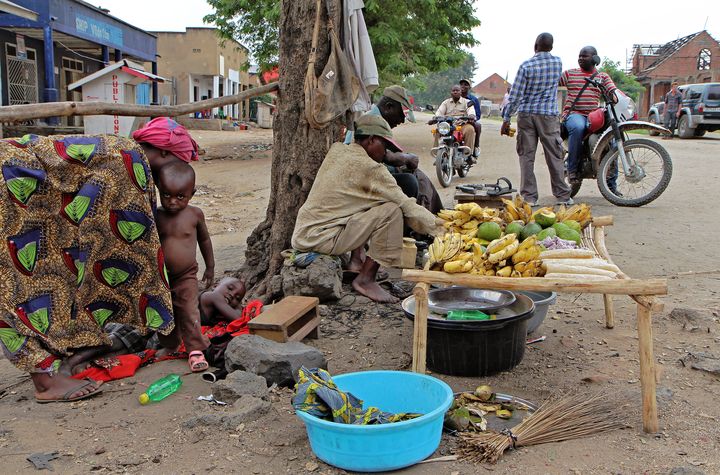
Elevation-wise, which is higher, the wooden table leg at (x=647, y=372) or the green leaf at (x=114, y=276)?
the green leaf at (x=114, y=276)

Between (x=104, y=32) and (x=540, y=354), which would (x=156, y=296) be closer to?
(x=540, y=354)

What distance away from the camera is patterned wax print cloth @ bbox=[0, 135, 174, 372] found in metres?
3.10

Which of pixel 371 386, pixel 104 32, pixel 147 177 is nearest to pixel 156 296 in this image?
pixel 147 177

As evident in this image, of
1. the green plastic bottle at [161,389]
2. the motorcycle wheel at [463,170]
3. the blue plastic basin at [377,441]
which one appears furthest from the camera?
the motorcycle wheel at [463,170]

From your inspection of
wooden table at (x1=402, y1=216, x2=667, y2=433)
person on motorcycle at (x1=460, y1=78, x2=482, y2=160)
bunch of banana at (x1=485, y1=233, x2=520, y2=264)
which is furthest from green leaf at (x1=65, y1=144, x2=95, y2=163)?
person on motorcycle at (x1=460, y1=78, x2=482, y2=160)

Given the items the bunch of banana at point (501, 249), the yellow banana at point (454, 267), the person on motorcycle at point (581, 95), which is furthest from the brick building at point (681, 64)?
the yellow banana at point (454, 267)

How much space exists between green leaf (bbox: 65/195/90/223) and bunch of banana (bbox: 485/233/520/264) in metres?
2.07

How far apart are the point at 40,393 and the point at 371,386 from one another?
67.6 inches

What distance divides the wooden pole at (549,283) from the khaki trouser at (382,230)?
1.35 metres

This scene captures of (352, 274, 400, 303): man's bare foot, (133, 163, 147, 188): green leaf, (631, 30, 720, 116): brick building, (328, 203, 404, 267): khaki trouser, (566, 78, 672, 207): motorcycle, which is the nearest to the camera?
(133, 163, 147, 188): green leaf

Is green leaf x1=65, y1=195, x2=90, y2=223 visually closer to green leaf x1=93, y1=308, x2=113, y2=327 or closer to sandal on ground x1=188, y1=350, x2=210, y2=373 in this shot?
green leaf x1=93, y1=308, x2=113, y2=327

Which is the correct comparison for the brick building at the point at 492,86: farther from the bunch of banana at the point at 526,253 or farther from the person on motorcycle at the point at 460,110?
the bunch of banana at the point at 526,253

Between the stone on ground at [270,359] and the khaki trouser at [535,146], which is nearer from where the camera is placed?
the stone on ground at [270,359]

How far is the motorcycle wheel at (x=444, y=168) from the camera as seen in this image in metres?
10.2
